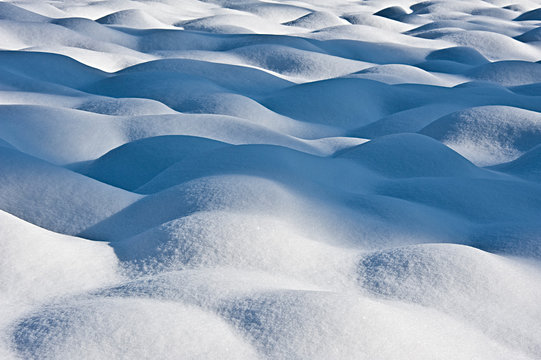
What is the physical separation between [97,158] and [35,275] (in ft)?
1.56

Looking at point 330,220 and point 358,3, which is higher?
point 330,220

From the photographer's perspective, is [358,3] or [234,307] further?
[358,3]

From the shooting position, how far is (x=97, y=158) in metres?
1.16

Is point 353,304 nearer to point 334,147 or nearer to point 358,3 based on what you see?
point 334,147

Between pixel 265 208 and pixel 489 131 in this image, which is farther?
pixel 489 131

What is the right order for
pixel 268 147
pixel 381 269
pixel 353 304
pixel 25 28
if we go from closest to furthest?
pixel 353 304 → pixel 381 269 → pixel 268 147 → pixel 25 28

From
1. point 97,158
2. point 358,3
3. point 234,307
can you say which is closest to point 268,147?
point 97,158

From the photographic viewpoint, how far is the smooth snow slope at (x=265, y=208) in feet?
2.00

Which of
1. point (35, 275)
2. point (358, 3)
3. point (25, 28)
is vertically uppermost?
point (35, 275)

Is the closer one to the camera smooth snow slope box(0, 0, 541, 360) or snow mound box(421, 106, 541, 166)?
smooth snow slope box(0, 0, 541, 360)

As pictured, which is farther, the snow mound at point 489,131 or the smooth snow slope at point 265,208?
the snow mound at point 489,131

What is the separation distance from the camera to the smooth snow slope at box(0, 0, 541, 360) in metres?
0.61

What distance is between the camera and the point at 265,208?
87 cm

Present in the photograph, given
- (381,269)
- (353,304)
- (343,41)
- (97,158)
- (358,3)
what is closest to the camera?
(353,304)
